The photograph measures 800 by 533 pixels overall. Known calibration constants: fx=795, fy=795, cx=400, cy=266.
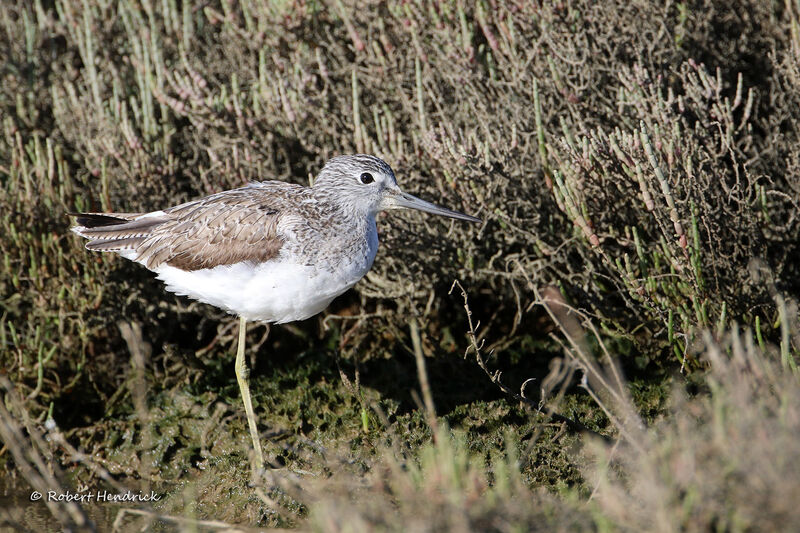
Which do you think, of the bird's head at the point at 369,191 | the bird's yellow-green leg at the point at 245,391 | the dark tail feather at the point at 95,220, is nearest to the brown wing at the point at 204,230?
the dark tail feather at the point at 95,220

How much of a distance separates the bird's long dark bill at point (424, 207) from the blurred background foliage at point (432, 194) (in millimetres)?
229

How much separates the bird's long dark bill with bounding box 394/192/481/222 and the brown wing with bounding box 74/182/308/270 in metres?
0.51

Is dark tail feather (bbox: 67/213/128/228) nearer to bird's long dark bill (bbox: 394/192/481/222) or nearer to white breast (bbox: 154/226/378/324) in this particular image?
white breast (bbox: 154/226/378/324)

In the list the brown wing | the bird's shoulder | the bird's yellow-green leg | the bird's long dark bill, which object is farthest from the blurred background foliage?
the bird's shoulder

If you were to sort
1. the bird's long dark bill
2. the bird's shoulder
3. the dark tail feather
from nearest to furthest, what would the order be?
the bird's shoulder → the bird's long dark bill → the dark tail feather

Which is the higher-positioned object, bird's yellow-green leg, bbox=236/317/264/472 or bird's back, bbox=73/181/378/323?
bird's back, bbox=73/181/378/323

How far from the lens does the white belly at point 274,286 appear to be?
3.72 metres

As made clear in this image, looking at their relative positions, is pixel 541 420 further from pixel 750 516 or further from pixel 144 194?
pixel 144 194

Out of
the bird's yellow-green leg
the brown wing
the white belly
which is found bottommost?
the bird's yellow-green leg

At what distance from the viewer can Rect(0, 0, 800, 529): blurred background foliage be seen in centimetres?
404

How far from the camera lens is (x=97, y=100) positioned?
4914 millimetres

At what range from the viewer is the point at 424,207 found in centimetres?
401

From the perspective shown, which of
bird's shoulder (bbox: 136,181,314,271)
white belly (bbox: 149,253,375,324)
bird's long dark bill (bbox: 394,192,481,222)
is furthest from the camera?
bird's long dark bill (bbox: 394,192,481,222)

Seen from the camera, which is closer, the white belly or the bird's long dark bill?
the white belly
